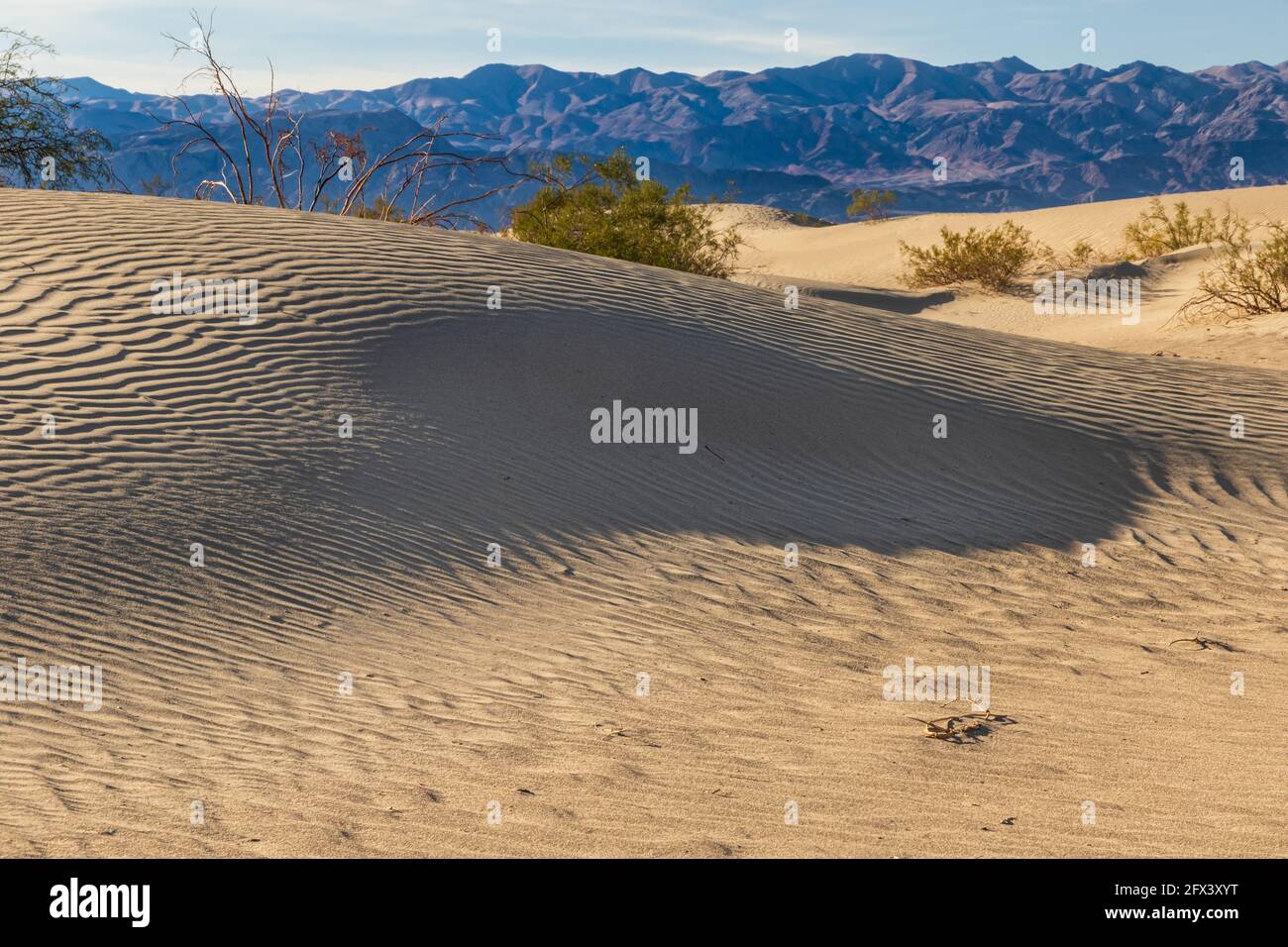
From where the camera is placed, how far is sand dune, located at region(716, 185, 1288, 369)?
16125mm

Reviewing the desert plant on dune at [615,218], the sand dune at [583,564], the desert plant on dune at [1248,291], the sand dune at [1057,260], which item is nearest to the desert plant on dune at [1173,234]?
the sand dune at [1057,260]

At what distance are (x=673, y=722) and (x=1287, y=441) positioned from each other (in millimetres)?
7343

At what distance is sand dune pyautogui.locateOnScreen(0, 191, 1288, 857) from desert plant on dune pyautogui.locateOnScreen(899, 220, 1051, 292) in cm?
1262

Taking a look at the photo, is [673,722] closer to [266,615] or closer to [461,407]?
[266,615]

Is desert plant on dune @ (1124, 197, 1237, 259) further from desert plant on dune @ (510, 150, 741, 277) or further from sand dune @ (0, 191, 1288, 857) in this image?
sand dune @ (0, 191, 1288, 857)

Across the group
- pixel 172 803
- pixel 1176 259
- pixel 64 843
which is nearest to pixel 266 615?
pixel 172 803

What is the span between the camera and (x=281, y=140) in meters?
15.4

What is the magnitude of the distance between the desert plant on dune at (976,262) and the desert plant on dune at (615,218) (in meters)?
6.52

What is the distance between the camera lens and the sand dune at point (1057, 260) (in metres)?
16.1

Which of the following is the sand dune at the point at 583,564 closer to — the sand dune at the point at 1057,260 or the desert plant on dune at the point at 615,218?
the sand dune at the point at 1057,260

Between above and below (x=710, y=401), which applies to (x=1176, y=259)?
above

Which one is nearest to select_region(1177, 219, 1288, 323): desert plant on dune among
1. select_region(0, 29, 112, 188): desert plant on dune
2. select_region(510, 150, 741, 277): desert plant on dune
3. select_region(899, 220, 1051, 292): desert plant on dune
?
select_region(899, 220, 1051, 292): desert plant on dune

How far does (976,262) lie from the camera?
24.7 meters

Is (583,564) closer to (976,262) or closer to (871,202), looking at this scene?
(976,262)
